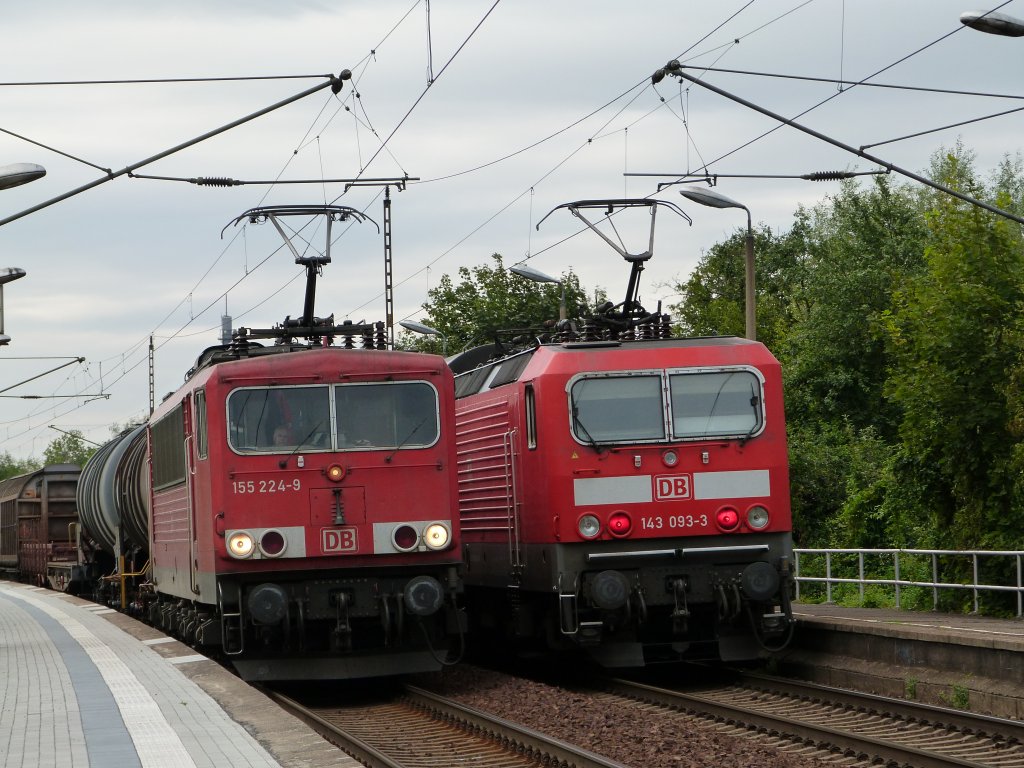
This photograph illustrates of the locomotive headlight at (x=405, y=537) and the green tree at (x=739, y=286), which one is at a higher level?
the green tree at (x=739, y=286)

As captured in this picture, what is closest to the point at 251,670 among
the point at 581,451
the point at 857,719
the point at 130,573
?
the point at 581,451

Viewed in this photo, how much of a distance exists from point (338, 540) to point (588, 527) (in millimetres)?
2434

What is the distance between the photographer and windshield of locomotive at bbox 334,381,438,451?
14.6 m

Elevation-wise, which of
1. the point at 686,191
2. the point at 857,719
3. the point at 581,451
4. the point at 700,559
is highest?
the point at 686,191

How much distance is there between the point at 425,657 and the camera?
14.7 metres

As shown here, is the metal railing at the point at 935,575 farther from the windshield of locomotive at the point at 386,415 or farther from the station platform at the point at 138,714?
the station platform at the point at 138,714

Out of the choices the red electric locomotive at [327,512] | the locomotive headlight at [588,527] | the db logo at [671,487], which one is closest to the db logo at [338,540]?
the red electric locomotive at [327,512]

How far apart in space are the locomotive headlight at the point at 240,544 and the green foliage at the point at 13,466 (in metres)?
146

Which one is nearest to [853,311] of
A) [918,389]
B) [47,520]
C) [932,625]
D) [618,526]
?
[47,520]

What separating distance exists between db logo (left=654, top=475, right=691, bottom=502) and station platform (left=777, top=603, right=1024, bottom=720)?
2.35m

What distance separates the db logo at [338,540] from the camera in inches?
558

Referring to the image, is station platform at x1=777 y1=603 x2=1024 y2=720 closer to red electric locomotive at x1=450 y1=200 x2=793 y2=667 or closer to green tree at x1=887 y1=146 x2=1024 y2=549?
red electric locomotive at x1=450 y1=200 x2=793 y2=667

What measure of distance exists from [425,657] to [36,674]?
4213mm

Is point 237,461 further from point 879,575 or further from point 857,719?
point 879,575
